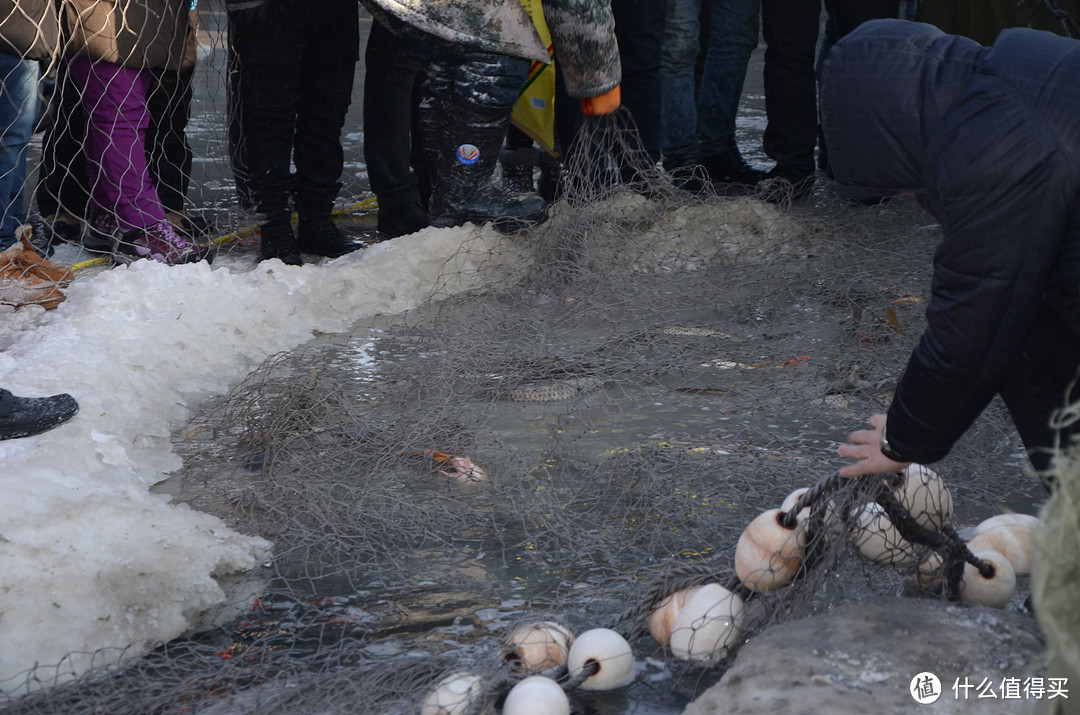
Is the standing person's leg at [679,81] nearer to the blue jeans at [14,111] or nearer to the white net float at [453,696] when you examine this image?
the blue jeans at [14,111]

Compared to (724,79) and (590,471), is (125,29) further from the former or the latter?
(724,79)

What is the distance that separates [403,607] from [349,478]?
631mm

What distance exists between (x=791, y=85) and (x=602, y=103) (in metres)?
1.37

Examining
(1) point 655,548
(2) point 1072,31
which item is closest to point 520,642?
(1) point 655,548

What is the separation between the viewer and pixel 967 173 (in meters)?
1.76

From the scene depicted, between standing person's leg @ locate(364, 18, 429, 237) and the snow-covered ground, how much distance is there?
0.58 m

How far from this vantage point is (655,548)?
255 cm

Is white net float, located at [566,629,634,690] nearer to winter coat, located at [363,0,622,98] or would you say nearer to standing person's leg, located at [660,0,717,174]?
winter coat, located at [363,0,622,98]

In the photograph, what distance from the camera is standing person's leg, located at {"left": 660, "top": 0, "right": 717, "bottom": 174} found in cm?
558

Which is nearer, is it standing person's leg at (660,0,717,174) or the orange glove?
the orange glove

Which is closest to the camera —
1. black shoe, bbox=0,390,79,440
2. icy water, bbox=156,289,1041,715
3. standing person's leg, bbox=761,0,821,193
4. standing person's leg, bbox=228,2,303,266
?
icy water, bbox=156,289,1041,715

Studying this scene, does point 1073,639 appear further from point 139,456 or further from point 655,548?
point 139,456

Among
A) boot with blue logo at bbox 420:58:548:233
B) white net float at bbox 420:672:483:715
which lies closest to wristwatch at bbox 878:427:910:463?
white net float at bbox 420:672:483:715

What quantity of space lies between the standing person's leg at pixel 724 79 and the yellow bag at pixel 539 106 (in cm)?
110
